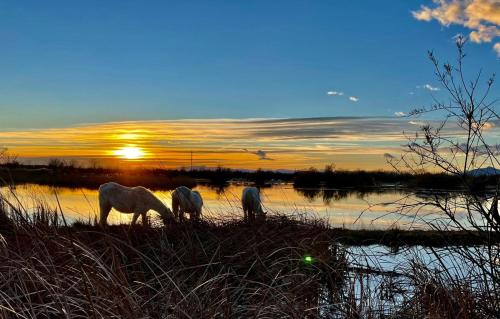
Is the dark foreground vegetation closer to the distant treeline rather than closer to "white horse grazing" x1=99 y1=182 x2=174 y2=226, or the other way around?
"white horse grazing" x1=99 y1=182 x2=174 y2=226

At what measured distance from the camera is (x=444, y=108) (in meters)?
4.49

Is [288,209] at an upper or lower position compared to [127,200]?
lower

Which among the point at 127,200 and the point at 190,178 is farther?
the point at 190,178

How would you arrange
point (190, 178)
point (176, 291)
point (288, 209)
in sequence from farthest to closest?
point (190, 178) → point (288, 209) → point (176, 291)

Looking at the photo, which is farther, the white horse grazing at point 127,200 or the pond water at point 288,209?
the white horse grazing at point 127,200

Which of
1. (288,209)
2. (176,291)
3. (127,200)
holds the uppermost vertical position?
(127,200)

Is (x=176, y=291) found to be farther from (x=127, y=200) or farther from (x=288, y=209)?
Answer: (x=288, y=209)

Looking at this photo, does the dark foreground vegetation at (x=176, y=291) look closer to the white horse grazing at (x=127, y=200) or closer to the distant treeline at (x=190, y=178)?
the white horse grazing at (x=127, y=200)

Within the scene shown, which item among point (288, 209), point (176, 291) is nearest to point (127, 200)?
point (176, 291)

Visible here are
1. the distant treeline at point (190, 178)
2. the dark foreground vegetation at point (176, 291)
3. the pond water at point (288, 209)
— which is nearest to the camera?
the dark foreground vegetation at point (176, 291)

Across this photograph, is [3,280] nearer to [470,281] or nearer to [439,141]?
[439,141]

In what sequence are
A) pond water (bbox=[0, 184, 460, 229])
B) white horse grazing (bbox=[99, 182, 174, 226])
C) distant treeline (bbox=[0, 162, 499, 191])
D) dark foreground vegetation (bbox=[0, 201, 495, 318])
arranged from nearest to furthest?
dark foreground vegetation (bbox=[0, 201, 495, 318]) < pond water (bbox=[0, 184, 460, 229]) < white horse grazing (bbox=[99, 182, 174, 226]) < distant treeline (bbox=[0, 162, 499, 191])

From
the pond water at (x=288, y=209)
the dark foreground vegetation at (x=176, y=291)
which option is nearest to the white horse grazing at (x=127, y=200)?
the pond water at (x=288, y=209)

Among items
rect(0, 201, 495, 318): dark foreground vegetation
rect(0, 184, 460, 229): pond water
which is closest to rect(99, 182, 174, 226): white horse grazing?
rect(0, 184, 460, 229): pond water
